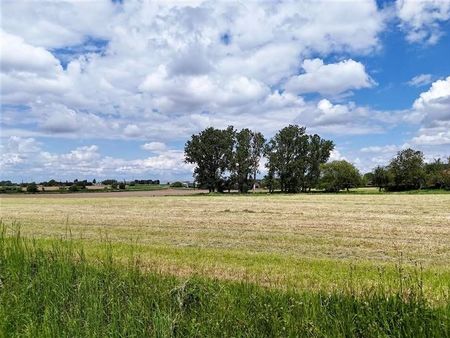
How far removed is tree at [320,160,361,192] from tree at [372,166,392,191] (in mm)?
5525

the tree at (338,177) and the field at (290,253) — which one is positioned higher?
the tree at (338,177)

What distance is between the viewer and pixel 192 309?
646 cm

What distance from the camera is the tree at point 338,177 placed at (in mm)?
124188

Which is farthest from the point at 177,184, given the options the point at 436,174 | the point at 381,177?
the point at 436,174

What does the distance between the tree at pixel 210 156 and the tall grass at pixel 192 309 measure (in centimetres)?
10360

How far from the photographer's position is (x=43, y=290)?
23.9 ft

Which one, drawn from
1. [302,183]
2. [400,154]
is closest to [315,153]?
[302,183]

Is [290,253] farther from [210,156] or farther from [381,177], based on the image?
[381,177]

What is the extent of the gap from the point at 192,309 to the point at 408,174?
11909 centimetres

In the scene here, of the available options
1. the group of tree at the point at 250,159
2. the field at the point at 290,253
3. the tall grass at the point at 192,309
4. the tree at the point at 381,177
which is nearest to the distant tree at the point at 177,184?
the group of tree at the point at 250,159

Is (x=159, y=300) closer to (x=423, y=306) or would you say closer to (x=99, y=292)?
(x=99, y=292)

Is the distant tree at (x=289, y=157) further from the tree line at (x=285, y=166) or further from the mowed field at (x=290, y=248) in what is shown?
the mowed field at (x=290, y=248)

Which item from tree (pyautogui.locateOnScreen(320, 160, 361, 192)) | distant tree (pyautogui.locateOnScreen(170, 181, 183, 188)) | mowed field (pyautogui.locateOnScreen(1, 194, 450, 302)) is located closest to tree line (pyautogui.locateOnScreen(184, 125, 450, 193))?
tree (pyautogui.locateOnScreen(320, 160, 361, 192))

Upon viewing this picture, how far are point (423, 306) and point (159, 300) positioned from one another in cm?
356
